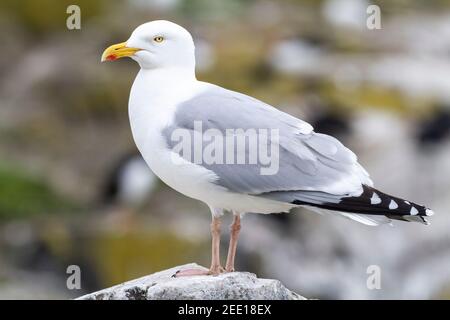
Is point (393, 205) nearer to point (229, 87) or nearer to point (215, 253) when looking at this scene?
point (215, 253)

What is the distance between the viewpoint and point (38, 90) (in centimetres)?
1505

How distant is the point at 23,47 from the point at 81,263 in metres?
7.05

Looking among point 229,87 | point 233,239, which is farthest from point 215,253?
point 229,87

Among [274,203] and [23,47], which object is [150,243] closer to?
[274,203]

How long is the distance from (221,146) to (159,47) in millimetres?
561

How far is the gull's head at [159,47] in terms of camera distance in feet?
18.1

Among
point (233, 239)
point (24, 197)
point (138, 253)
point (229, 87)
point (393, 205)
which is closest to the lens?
point (393, 205)

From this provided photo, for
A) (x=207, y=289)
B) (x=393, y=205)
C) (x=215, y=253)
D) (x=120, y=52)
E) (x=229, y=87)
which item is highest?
(x=229, y=87)

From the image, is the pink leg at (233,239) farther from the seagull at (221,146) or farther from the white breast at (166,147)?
the white breast at (166,147)

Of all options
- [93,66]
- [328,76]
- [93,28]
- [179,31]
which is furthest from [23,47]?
[179,31]

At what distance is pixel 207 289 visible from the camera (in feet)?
17.5

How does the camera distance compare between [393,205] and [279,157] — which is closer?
[393,205]

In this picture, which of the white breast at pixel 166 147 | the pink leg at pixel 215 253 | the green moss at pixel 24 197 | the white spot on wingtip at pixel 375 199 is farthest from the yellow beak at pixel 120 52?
the green moss at pixel 24 197

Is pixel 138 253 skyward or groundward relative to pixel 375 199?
groundward
